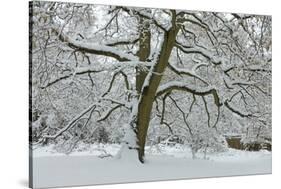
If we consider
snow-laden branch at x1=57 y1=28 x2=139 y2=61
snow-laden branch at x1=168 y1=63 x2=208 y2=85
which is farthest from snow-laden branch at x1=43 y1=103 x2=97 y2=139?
snow-laden branch at x1=168 y1=63 x2=208 y2=85

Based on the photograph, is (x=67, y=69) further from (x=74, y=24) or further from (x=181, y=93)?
(x=181, y=93)

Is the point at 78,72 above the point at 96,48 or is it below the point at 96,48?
below

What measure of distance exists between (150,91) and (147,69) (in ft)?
0.81

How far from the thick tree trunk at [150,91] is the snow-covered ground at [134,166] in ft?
0.56

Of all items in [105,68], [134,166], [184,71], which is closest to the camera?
[105,68]

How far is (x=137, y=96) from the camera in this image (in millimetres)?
6762

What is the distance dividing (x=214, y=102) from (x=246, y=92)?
0.47m

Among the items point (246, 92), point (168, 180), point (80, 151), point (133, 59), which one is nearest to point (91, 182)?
point (80, 151)

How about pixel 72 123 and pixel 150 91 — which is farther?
pixel 150 91

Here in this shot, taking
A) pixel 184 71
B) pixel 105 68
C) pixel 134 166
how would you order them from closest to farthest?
pixel 105 68
pixel 134 166
pixel 184 71

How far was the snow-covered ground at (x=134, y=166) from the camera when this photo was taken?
632cm

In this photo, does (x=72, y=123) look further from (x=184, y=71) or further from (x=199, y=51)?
(x=199, y=51)

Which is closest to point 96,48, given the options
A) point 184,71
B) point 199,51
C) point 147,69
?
point 147,69

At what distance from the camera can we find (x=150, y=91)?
6.84m
